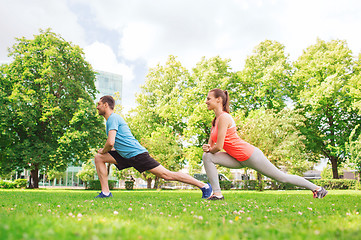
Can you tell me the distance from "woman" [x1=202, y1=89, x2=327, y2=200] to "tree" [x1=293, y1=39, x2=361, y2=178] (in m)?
25.3

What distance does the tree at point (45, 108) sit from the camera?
75.7 feet

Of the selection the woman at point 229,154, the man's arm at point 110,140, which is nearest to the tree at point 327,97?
the woman at point 229,154

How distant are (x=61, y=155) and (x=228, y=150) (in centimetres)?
2143

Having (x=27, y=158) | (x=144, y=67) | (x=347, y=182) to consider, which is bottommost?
(x=347, y=182)

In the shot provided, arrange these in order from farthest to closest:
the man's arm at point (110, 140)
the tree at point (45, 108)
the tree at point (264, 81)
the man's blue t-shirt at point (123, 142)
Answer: the tree at point (264, 81) → the tree at point (45, 108) → the man's blue t-shirt at point (123, 142) → the man's arm at point (110, 140)

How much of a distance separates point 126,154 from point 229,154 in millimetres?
2314

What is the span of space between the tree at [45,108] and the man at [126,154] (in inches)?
683

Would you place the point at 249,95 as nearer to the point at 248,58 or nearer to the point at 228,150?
the point at 248,58

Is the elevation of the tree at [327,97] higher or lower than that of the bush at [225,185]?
higher

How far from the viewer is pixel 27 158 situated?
2264 cm

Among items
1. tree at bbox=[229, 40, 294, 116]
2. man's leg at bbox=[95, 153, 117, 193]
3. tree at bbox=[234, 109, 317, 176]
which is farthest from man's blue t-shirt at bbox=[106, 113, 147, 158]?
tree at bbox=[229, 40, 294, 116]

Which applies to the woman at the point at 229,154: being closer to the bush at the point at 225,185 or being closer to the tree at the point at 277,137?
the tree at the point at 277,137

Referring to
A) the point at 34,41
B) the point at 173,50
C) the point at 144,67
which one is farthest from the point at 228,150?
the point at 144,67

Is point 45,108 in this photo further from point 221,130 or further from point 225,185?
point 221,130
